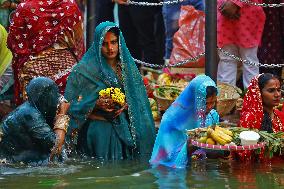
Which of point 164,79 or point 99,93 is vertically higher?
point 164,79

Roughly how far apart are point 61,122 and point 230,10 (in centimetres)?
305

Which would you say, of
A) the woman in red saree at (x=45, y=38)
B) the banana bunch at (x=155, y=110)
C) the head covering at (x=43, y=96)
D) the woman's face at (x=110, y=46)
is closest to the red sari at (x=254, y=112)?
the woman's face at (x=110, y=46)

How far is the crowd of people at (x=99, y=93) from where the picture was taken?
875cm

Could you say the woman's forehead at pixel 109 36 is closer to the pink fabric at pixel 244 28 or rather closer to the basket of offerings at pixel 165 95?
the basket of offerings at pixel 165 95

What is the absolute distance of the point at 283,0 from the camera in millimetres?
11328

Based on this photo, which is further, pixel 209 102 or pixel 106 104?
pixel 106 104

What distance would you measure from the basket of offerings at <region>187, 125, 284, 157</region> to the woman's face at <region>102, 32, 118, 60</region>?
1.43 metres

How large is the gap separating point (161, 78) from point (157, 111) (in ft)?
2.36

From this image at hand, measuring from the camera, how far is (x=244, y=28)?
36.0 feet

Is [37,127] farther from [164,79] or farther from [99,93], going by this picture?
[164,79]

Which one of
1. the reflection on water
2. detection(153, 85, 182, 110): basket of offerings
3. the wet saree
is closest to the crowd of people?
the wet saree

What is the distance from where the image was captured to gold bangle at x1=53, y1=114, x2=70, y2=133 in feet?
28.9

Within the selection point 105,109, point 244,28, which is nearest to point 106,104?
point 105,109

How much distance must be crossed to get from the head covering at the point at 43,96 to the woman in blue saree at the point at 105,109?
0.47m
